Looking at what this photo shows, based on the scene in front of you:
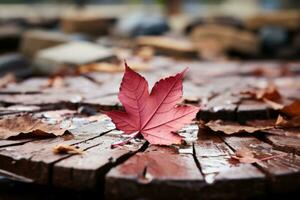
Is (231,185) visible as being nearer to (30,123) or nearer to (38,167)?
(38,167)

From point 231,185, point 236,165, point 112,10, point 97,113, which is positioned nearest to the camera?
point 231,185

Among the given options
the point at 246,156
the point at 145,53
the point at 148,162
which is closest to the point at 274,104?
the point at 246,156

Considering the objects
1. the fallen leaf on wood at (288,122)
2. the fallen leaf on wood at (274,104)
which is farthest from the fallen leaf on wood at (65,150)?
the fallen leaf on wood at (274,104)

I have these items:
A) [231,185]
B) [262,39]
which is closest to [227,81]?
[231,185]

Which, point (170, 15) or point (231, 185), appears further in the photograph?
point (170, 15)

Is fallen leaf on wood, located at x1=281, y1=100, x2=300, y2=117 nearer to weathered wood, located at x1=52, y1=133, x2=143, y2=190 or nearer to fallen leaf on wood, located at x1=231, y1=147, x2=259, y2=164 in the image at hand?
fallen leaf on wood, located at x1=231, y1=147, x2=259, y2=164

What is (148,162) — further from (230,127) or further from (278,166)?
(230,127)

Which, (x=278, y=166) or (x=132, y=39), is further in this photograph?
(x=132, y=39)
